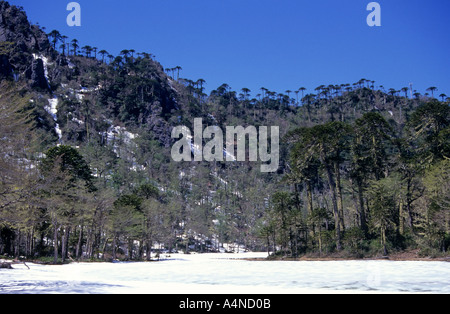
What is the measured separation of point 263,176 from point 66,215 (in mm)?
92866

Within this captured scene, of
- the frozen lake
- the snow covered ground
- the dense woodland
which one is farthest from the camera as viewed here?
the snow covered ground

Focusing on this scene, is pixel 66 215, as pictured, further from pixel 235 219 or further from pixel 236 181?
pixel 236 181

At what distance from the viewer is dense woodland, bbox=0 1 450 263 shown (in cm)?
3150

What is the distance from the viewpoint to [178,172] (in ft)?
371

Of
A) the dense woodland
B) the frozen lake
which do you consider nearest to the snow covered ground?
the dense woodland

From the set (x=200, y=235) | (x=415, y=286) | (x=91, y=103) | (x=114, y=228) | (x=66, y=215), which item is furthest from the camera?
(x=91, y=103)

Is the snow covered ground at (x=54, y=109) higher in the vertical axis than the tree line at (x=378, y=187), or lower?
higher

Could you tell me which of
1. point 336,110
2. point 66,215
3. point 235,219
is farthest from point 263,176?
point 66,215

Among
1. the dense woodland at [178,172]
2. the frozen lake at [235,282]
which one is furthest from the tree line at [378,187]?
the frozen lake at [235,282]

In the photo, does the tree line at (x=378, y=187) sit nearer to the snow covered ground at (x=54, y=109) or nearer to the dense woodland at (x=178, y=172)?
the dense woodland at (x=178, y=172)

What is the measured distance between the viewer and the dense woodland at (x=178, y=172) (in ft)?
103

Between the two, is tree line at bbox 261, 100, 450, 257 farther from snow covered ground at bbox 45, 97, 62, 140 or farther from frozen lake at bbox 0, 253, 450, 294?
snow covered ground at bbox 45, 97, 62, 140

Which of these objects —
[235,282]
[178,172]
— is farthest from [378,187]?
[178,172]
